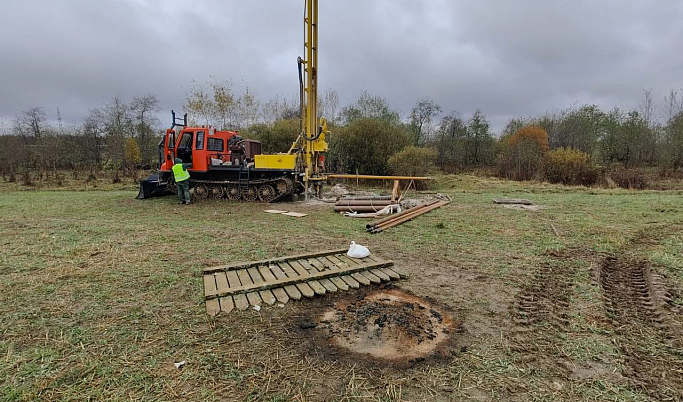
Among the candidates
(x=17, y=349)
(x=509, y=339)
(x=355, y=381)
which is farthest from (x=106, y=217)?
(x=509, y=339)

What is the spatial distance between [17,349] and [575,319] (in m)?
4.45

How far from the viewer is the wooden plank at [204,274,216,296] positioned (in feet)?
11.4

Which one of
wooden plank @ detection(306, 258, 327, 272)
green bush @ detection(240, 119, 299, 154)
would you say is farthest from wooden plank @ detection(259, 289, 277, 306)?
green bush @ detection(240, 119, 299, 154)

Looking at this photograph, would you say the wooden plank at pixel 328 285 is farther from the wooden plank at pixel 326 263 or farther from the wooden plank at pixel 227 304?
the wooden plank at pixel 227 304

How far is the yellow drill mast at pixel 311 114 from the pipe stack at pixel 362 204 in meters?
2.17

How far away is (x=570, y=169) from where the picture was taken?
704 inches

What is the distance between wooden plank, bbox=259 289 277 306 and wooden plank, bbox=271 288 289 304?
0.12 ft

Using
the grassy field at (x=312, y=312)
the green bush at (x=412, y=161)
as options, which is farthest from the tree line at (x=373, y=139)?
the grassy field at (x=312, y=312)

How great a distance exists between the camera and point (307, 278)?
12.5ft

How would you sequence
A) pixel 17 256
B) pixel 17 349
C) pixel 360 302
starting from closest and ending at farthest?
1. pixel 17 349
2. pixel 360 302
3. pixel 17 256

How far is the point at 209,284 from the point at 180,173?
23.7 ft

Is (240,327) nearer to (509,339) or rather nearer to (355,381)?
(355,381)

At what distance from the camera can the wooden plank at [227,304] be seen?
3.14 meters

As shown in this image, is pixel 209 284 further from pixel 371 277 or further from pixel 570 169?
pixel 570 169
